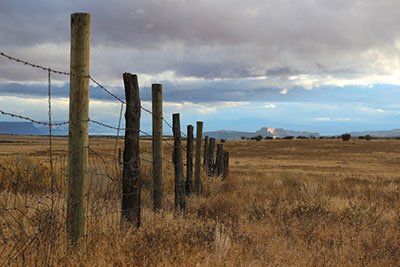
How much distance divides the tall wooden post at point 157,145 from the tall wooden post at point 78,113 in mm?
3386

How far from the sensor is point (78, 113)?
517 cm

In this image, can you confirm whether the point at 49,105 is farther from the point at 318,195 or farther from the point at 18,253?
the point at 318,195

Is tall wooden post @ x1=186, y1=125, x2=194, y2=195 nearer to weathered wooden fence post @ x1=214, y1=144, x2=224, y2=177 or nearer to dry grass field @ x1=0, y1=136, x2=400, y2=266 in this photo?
dry grass field @ x1=0, y1=136, x2=400, y2=266

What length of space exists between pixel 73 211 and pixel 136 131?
1907 millimetres

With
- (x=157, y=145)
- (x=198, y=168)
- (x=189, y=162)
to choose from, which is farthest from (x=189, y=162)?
(x=157, y=145)

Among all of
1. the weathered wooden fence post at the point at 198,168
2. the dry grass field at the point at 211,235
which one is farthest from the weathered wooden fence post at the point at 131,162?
the weathered wooden fence post at the point at 198,168

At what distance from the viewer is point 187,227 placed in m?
7.08

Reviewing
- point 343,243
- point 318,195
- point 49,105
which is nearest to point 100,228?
point 49,105

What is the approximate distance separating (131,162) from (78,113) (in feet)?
5.61

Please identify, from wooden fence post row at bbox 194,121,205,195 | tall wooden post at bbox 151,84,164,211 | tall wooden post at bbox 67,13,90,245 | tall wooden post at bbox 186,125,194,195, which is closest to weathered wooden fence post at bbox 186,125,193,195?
tall wooden post at bbox 186,125,194,195

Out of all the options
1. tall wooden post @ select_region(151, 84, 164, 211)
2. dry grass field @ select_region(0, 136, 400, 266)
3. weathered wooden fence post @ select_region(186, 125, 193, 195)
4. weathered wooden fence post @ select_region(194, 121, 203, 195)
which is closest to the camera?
dry grass field @ select_region(0, 136, 400, 266)

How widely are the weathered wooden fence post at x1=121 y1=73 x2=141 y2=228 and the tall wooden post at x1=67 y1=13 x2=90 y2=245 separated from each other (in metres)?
1.50

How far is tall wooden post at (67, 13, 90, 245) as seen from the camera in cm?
516

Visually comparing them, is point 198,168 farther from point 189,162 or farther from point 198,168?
point 189,162
